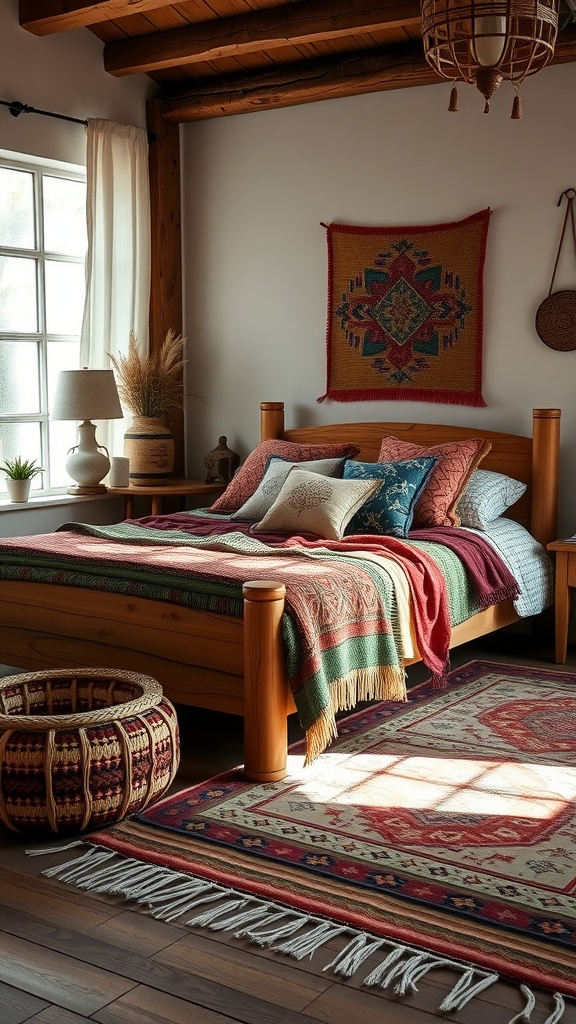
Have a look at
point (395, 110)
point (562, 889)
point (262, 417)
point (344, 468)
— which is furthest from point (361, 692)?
point (395, 110)

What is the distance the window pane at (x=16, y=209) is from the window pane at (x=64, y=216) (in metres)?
0.10

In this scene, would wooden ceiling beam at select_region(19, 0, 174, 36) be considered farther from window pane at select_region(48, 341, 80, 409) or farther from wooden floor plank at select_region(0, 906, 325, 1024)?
wooden floor plank at select_region(0, 906, 325, 1024)

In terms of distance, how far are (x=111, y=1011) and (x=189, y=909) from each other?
16.3 inches

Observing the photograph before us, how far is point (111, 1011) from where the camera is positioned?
2.02 metres

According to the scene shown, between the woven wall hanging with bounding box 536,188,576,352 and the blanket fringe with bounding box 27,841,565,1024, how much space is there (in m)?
3.21

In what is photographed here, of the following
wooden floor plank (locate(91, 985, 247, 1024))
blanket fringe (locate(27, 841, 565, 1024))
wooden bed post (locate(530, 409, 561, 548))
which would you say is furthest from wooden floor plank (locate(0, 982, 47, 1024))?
wooden bed post (locate(530, 409, 561, 548))

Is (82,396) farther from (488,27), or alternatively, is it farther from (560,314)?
(488,27)

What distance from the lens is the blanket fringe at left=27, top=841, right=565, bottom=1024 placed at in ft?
6.94

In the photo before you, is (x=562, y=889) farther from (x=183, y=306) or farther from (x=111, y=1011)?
(x=183, y=306)

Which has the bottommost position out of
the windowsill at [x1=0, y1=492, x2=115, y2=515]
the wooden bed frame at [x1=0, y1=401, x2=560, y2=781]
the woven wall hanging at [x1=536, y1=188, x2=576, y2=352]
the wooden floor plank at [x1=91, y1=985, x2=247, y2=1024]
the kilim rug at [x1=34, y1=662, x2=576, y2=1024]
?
the wooden floor plank at [x1=91, y1=985, x2=247, y2=1024]

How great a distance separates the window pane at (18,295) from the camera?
17.2 ft

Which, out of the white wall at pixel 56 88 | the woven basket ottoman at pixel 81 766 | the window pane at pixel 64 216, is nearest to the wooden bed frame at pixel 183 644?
the woven basket ottoman at pixel 81 766

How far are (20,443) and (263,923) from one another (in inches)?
140

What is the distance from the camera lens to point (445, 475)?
4.65 metres
